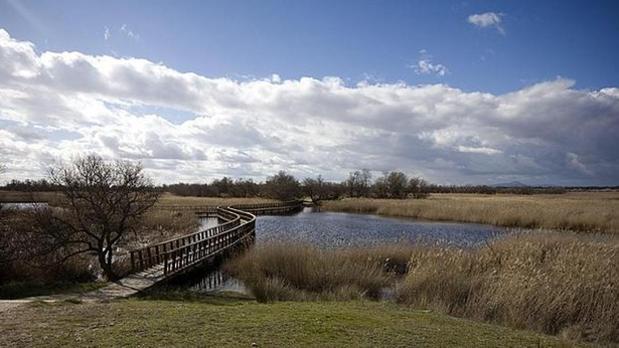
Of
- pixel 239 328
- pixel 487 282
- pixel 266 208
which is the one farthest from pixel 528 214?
pixel 239 328

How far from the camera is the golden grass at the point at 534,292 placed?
10.7 meters

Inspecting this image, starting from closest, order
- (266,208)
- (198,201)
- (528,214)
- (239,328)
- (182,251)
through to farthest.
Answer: (239,328) → (182,251) → (528,214) → (266,208) → (198,201)

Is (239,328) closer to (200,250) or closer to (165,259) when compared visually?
(165,259)

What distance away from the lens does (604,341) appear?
380 inches

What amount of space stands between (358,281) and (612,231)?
25746 mm

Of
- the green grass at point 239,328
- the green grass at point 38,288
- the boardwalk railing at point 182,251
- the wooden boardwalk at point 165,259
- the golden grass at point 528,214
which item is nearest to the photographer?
the green grass at point 239,328

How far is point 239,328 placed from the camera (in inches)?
306

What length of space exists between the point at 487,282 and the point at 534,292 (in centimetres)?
161

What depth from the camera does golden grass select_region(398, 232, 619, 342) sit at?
1074cm

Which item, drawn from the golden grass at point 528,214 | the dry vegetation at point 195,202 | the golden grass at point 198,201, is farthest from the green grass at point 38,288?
the golden grass at point 198,201

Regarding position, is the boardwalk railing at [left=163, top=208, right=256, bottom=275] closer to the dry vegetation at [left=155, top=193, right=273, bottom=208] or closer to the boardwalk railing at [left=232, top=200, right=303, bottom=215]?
the boardwalk railing at [left=232, top=200, right=303, bottom=215]

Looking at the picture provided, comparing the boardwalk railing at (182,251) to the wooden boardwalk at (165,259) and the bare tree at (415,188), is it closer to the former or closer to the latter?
the wooden boardwalk at (165,259)

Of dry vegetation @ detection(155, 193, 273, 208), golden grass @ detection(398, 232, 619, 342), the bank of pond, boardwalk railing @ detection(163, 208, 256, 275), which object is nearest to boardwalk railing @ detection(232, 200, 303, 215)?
dry vegetation @ detection(155, 193, 273, 208)

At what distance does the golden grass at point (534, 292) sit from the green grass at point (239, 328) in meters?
2.15
